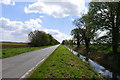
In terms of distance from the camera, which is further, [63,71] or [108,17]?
[108,17]

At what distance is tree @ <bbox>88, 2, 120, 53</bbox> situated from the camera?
18.7 meters

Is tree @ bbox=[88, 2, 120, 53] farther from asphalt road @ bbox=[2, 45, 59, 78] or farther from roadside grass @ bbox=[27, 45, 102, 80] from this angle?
asphalt road @ bbox=[2, 45, 59, 78]

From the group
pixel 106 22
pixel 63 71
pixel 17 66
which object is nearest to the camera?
pixel 63 71

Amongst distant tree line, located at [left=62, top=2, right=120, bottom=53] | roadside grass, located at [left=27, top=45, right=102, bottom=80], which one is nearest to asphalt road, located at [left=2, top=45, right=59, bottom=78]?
roadside grass, located at [left=27, top=45, right=102, bottom=80]

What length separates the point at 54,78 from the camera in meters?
8.28

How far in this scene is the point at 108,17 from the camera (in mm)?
20750

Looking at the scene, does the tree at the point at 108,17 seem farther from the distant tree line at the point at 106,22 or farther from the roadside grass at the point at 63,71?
the roadside grass at the point at 63,71

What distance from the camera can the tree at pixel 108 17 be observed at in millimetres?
18734

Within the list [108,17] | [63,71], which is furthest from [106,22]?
[63,71]

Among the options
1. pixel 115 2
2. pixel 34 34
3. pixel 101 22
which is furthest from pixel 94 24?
pixel 34 34

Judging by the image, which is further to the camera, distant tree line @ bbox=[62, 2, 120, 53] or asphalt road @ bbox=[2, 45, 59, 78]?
distant tree line @ bbox=[62, 2, 120, 53]

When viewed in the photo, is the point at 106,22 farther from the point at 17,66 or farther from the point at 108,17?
the point at 17,66

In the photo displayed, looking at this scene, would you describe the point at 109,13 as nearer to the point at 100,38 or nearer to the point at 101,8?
the point at 101,8

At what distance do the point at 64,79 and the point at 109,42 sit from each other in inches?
570
